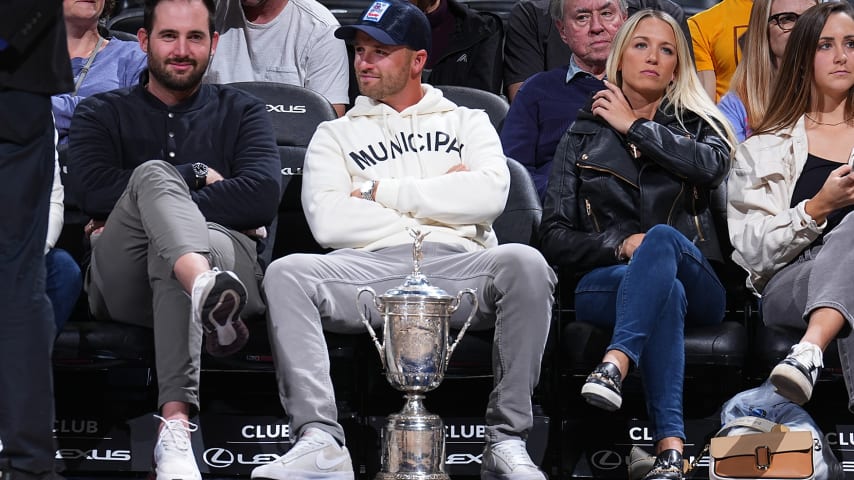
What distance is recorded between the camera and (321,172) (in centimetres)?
367

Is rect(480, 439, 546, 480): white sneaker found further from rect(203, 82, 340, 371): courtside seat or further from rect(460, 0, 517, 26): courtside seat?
rect(460, 0, 517, 26): courtside seat

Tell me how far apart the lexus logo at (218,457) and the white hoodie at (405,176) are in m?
0.67

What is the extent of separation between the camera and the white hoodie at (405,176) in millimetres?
3578

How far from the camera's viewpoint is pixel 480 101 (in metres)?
4.42

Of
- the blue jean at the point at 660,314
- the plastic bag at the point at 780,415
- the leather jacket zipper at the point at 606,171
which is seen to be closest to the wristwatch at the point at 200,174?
the leather jacket zipper at the point at 606,171

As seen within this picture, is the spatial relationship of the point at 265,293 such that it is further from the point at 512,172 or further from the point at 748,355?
the point at 748,355

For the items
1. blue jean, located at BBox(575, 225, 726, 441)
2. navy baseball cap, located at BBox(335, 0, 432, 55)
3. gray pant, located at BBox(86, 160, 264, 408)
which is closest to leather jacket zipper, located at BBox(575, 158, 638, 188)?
blue jean, located at BBox(575, 225, 726, 441)

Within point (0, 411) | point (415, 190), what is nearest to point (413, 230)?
point (415, 190)

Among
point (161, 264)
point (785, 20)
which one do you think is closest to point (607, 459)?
point (161, 264)

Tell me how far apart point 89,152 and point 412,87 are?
3.33 ft

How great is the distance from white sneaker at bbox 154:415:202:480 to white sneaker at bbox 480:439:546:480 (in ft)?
2.44

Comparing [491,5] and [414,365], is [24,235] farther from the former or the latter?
[491,5]

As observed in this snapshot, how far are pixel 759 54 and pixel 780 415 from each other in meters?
1.46

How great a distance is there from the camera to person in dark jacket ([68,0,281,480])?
10.1 feet
